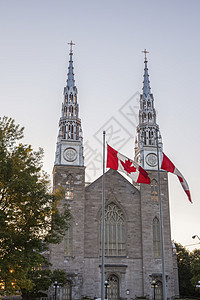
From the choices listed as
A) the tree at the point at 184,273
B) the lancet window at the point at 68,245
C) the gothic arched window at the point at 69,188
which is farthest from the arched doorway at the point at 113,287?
the tree at the point at 184,273

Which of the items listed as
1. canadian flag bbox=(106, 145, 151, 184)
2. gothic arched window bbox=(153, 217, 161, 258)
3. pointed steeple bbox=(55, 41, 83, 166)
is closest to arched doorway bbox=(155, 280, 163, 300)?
gothic arched window bbox=(153, 217, 161, 258)

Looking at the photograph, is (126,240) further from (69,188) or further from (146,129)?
(146,129)

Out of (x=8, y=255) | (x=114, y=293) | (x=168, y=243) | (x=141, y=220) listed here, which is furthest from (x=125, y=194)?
(x=8, y=255)

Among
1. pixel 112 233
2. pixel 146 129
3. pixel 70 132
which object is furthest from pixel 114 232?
pixel 146 129

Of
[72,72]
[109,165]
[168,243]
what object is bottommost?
[168,243]

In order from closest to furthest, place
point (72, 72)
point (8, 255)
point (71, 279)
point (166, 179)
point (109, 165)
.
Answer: point (8, 255) < point (109, 165) < point (71, 279) < point (166, 179) < point (72, 72)

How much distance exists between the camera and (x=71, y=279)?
133 ft

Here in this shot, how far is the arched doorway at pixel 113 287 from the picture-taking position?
42.2 meters

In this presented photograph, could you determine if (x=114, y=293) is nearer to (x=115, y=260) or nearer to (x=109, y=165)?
(x=115, y=260)

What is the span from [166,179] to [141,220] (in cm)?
627

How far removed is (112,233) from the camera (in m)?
44.1

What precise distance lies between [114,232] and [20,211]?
2587cm

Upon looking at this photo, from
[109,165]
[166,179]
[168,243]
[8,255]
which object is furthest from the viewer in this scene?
[166,179]

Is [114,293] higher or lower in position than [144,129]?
lower
